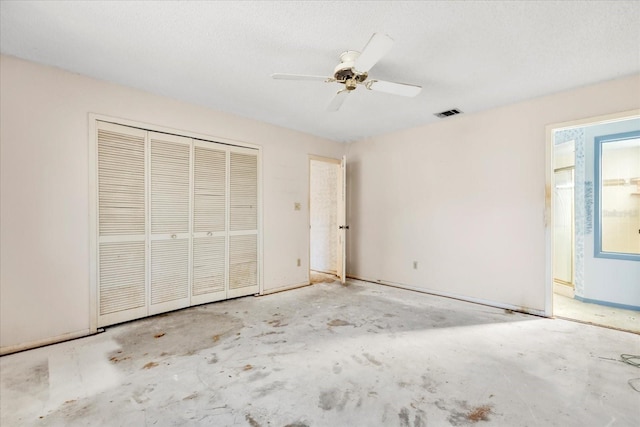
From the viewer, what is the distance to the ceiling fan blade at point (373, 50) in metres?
1.79

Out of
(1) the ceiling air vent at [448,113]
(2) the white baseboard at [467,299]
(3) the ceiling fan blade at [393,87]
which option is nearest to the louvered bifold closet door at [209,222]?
(3) the ceiling fan blade at [393,87]

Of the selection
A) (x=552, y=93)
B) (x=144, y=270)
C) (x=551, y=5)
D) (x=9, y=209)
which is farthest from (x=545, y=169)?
(x=9, y=209)

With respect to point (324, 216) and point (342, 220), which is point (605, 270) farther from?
point (324, 216)

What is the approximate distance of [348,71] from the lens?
7.70 feet

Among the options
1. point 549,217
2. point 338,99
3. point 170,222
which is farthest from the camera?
point 170,222

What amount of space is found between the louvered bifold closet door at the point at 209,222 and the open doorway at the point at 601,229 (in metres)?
3.89

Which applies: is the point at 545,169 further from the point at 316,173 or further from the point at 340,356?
the point at 316,173

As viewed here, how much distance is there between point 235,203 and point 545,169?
375cm

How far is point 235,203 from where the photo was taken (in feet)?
12.9

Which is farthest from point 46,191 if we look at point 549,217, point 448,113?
point 549,217

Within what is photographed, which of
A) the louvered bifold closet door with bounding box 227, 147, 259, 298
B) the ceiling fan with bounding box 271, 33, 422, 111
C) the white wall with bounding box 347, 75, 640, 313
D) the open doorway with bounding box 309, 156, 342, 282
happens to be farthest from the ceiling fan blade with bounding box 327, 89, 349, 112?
the open doorway with bounding box 309, 156, 342, 282

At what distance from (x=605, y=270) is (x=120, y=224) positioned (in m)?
5.77

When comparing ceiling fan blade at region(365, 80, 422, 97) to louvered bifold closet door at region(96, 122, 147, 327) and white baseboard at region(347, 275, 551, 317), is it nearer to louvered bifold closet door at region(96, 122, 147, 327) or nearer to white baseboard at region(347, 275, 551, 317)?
louvered bifold closet door at region(96, 122, 147, 327)

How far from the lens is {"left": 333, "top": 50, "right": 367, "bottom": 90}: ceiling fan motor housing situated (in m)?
2.30
